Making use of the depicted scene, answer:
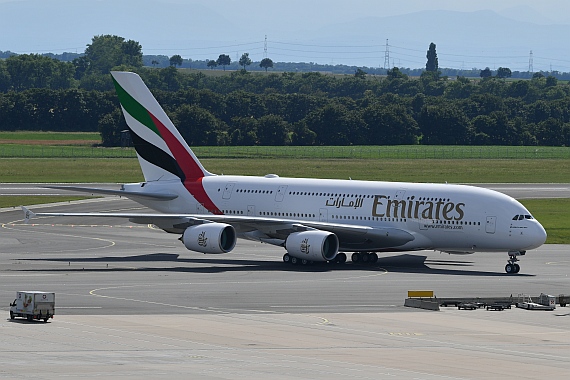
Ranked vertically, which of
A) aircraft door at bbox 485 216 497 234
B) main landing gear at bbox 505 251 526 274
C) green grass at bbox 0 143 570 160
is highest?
aircraft door at bbox 485 216 497 234

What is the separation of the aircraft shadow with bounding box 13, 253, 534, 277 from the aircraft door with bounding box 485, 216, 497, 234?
2.18 meters

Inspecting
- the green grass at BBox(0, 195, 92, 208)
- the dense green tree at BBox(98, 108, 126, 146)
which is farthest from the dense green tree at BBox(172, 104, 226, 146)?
the green grass at BBox(0, 195, 92, 208)

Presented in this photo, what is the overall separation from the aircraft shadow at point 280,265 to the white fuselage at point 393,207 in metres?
1.23

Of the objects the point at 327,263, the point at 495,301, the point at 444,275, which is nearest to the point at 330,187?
the point at 327,263

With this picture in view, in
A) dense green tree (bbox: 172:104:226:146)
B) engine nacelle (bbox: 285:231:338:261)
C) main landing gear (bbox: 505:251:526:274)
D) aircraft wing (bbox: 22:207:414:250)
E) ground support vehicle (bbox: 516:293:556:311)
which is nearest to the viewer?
ground support vehicle (bbox: 516:293:556:311)

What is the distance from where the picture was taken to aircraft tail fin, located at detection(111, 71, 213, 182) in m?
68.8

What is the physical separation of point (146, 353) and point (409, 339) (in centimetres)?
891

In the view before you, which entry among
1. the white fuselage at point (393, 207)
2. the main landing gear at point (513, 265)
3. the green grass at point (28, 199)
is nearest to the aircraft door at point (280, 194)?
the white fuselage at point (393, 207)

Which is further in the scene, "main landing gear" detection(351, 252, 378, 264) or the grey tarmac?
"main landing gear" detection(351, 252, 378, 264)

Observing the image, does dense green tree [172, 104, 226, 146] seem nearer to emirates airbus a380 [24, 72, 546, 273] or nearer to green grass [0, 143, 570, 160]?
green grass [0, 143, 570, 160]

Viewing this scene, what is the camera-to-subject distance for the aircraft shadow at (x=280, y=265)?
59.4m

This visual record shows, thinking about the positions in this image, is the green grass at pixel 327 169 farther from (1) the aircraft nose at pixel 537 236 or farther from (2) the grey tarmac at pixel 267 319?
(1) the aircraft nose at pixel 537 236

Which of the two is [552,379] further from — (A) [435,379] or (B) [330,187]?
(B) [330,187]

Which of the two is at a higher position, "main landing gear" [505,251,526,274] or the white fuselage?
the white fuselage
